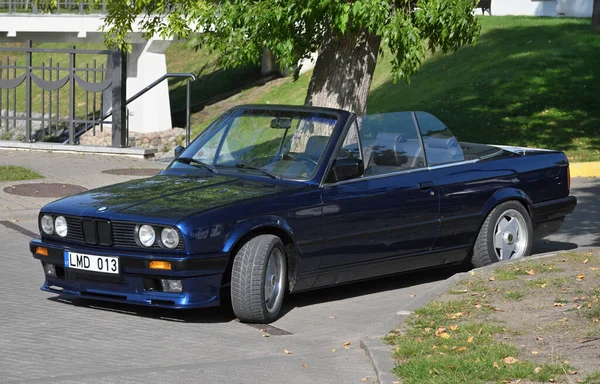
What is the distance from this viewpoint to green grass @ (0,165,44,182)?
53.1 ft

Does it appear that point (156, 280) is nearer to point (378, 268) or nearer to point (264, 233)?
point (264, 233)

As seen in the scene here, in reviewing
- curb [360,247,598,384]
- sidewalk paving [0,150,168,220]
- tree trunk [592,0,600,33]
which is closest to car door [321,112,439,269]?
curb [360,247,598,384]

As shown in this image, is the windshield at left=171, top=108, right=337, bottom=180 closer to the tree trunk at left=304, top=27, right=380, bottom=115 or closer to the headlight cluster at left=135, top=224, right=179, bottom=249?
the headlight cluster at left=135, top=224, right=179, bottom=249

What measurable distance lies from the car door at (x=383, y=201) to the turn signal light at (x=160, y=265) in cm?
136

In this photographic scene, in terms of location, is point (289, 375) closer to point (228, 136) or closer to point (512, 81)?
point (228, 136)

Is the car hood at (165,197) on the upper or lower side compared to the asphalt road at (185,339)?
upper

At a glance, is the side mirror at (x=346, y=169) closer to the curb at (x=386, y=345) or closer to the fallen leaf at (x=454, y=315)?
the curb at (x=386, y=345)

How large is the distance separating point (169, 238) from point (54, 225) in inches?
41.6

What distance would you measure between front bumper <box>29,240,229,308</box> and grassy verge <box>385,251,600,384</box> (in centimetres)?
132

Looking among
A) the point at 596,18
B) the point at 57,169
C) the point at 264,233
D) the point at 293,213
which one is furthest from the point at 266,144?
the point at 596,18

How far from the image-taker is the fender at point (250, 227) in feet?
25.6

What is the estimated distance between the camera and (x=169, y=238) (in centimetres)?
771

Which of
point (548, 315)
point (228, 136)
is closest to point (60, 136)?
point (228, 136)

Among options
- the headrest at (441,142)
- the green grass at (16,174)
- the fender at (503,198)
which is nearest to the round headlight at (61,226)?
the headrest at (441,142)
